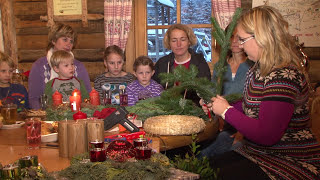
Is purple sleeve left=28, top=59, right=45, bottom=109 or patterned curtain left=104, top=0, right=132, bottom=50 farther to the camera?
patterned curtain left=104, top=0, right=132, bottom=50

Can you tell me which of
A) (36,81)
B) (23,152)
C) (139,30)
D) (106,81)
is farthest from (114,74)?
(23,152)

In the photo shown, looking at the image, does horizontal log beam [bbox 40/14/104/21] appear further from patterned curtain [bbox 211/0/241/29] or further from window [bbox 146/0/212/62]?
patterned curtain [bbox 211/0/241/29]

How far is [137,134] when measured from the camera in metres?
2.03

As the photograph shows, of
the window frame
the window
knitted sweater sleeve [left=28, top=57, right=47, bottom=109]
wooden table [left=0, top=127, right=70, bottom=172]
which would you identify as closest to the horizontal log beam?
the window frame

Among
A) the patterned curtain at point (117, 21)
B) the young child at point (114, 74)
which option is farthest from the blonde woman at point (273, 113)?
the patterned curtain at point (117, 21)

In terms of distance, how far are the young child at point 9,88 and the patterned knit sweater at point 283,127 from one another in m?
2.69

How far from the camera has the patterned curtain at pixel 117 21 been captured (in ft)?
16.6

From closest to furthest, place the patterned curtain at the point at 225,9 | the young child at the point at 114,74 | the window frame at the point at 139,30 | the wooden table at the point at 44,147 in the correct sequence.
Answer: the wooden table at the point at 44,147 → the young child at the point at 114,74 → the patterned curtain at the point at 225,9 → the window frame at the point at 139,30

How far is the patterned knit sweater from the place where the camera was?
6.00ft

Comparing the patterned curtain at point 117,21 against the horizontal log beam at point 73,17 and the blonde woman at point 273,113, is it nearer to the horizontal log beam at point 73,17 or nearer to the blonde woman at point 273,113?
the horizontal log beam at point 73,17

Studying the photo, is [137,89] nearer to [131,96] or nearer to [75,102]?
[131,96]

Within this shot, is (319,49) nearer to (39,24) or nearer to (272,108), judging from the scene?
(272,108)

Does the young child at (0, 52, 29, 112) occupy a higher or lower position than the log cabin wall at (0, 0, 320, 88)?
lower

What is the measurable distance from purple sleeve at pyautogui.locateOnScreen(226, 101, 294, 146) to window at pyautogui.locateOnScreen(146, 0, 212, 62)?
10.8 ft
